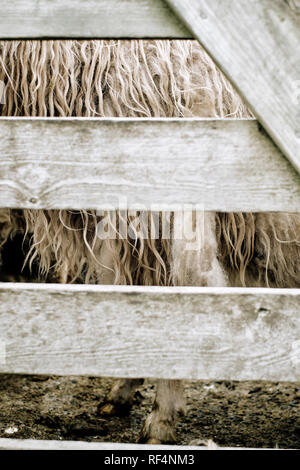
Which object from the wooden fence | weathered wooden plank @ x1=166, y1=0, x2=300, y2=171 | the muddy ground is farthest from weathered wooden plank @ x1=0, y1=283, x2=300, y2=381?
the muddy ground

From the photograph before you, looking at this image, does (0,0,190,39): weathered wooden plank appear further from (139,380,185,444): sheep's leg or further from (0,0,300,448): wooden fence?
(139,380,185,444): sheep's leg

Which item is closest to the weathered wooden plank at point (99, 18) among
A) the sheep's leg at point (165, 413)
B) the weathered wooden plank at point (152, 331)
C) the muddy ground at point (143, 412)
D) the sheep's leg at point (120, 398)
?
the weathered wooden plank at point (152, 331)

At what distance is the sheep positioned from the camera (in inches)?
69.3

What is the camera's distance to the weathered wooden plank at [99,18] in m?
0.83

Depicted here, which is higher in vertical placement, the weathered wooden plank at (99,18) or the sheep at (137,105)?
the sheep at (137,105)

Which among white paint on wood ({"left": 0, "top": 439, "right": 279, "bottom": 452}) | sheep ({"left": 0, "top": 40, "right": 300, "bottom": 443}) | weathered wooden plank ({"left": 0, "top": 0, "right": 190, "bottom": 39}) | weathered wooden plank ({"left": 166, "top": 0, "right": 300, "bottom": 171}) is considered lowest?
white paint on wood ({"left": 0, "top": 439, "right": 279, "bottom": 452})

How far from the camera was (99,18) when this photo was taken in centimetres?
83

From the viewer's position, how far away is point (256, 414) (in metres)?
2.14

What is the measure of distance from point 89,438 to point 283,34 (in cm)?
188

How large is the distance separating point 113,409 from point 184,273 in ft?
3.06

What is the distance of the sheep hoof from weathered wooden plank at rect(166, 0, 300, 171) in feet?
5.80

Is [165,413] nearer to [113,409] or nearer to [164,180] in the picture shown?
[113,409]

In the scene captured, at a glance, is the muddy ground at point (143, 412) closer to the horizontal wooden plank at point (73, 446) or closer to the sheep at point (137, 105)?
the sheep at point (137, 105)
